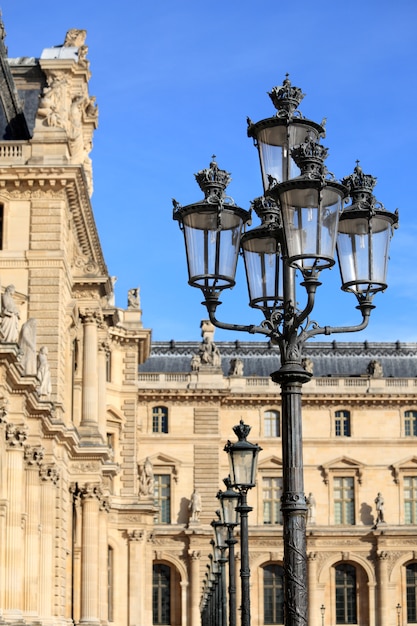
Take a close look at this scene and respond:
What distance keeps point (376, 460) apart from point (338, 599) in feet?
30.0

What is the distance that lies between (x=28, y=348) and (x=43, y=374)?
2624mm

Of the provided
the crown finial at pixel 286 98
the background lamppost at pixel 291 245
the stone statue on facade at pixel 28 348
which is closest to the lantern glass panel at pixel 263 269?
the background lamppost at pixel 291 245

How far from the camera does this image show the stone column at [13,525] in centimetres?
3841

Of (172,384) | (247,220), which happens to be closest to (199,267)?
(247,220)

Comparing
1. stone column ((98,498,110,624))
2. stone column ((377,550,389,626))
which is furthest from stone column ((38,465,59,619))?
stone column ((377,550,389,626))

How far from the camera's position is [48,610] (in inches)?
1722

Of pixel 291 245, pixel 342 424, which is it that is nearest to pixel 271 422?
pixel 342 424

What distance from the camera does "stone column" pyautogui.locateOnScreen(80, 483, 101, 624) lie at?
166 ft

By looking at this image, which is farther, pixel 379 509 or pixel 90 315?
pixel 379 509

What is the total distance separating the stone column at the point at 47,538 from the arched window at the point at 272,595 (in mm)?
42834

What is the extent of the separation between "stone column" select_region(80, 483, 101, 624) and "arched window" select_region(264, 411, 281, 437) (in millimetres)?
36688

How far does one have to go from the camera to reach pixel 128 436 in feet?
242

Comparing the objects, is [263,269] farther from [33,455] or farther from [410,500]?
[410,500]

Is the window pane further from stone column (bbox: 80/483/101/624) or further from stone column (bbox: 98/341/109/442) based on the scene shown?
stone column (bbox: 80/483/101/624)
